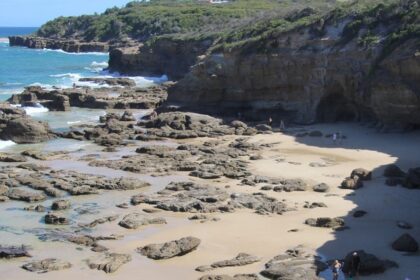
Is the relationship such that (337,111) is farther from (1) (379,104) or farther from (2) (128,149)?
(2) (128,149)

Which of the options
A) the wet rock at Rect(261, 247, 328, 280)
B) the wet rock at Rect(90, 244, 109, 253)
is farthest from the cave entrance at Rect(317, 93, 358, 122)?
the wet rock at Rect(90, 244, 109, 253)

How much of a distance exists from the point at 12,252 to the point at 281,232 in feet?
28.5

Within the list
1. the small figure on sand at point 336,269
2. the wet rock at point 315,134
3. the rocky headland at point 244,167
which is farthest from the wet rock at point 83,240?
the wet rock at point 315,134

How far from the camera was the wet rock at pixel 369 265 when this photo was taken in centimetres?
1786

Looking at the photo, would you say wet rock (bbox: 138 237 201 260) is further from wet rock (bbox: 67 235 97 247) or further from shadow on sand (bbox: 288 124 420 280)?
shadow on sand (bbox: 288 124 420 280)

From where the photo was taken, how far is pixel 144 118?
47031 mm

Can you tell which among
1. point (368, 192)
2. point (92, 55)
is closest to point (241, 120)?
point (368, 192)

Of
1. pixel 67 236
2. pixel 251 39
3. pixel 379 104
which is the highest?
pixel 251 39

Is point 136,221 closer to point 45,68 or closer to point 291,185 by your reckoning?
point 291,185

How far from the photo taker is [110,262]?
19.1 m

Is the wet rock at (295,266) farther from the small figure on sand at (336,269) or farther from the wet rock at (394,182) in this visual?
the wet rock at (394,182)

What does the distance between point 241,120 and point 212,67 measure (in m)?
4.90

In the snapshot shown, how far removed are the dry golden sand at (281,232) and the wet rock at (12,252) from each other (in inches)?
15.5

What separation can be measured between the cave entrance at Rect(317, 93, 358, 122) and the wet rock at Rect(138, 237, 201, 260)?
2352 centimetres
